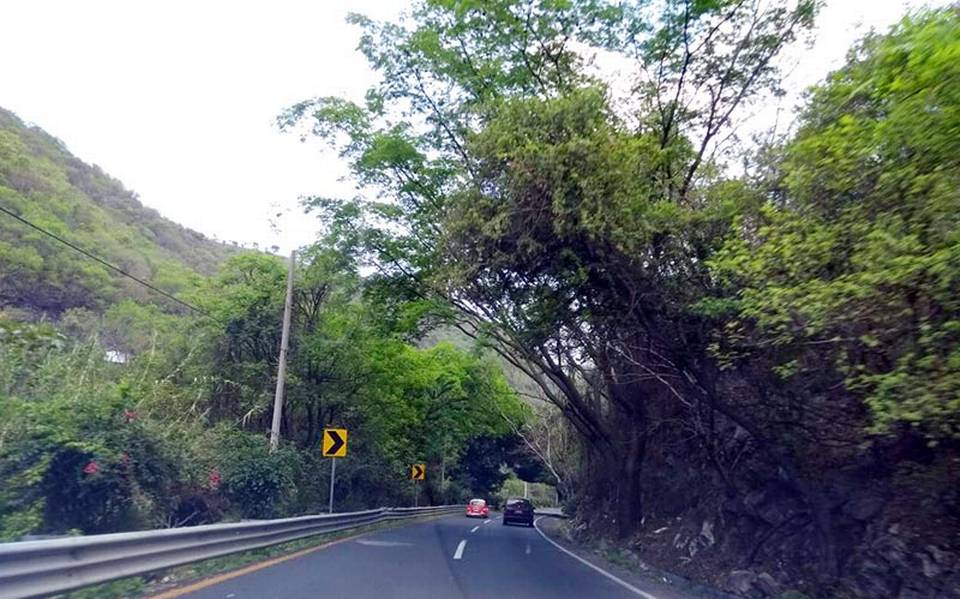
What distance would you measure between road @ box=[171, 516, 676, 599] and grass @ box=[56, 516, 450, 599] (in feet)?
1.73

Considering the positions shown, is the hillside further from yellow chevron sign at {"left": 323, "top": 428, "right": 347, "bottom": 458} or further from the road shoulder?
the road shoulder

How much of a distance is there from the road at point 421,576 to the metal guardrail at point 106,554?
0.64 metres

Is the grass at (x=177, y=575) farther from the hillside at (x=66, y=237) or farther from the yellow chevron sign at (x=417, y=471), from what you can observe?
the yellow chevron sign at (x=417, y=471)

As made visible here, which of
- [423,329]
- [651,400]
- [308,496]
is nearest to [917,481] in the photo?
[651,400]

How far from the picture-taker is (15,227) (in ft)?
122

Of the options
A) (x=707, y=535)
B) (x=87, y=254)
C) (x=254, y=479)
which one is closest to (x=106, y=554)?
(x=87, y=254)

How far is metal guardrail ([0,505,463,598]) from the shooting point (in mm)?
8266

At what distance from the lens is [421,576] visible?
16125 millimetres

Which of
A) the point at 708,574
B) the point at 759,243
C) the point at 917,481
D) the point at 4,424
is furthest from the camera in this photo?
the point at 708,574

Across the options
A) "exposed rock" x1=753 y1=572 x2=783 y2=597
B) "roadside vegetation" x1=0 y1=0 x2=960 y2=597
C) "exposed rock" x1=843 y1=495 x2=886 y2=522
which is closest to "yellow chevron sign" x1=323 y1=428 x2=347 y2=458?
"roadside vegetation" x1=0 y1=0 x2=960 y2=597

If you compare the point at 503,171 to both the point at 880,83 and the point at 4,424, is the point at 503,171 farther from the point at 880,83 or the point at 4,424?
the point at 4,424

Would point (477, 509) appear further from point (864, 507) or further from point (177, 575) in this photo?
point (177, 575)

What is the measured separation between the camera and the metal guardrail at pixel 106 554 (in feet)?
27.1

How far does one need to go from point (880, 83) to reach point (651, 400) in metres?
15.7
